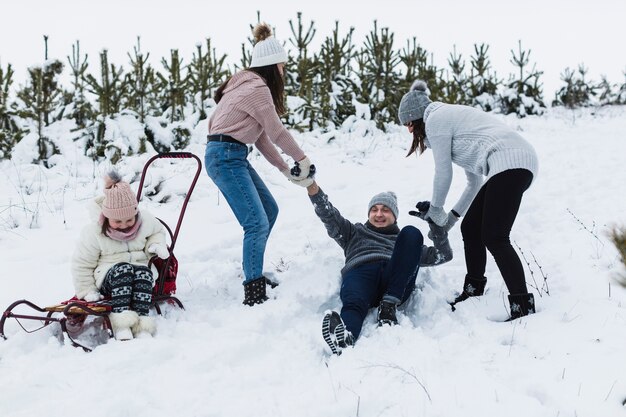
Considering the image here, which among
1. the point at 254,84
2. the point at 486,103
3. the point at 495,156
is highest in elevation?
the point at 254,84

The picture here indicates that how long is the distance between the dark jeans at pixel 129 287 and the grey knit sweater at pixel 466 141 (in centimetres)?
220

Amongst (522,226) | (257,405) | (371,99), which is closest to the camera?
(257,405)

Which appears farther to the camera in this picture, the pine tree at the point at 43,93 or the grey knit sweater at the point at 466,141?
the pine tree at the point at 43,93

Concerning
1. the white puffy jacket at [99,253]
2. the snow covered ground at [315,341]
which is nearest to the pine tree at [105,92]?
the snow covered ground at [315,341]

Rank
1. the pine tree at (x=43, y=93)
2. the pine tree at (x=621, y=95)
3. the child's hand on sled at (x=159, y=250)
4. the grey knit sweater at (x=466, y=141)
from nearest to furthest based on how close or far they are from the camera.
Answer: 1. the grey knit sweater at (x=466, y=141)
2. the child's hand on sled at (x=159, y=250)
3. the pine tree at (x=43, y=93)
4. the pine tree at (x=621, y=95)

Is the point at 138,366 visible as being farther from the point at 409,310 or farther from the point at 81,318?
the point at 409,310

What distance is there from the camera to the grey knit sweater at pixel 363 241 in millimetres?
3967

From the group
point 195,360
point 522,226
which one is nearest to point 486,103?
point 522,226

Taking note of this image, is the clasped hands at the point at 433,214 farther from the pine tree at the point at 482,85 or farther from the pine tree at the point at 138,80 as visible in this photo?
the pine tree at the point at 482,85

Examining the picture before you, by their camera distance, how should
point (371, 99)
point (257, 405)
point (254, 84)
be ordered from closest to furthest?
point (257, 405), point (254, 84), point (371, 99)

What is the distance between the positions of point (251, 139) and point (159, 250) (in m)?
1.10

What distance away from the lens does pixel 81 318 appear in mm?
3387

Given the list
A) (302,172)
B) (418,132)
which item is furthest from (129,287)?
(418,132)

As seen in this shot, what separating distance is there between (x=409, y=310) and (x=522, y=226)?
2326mm
